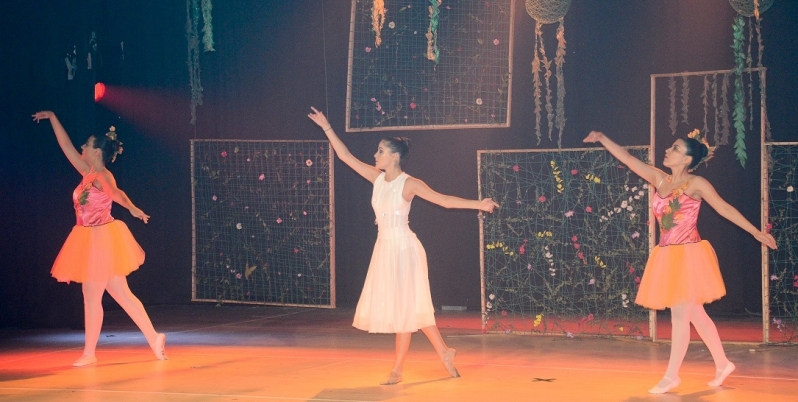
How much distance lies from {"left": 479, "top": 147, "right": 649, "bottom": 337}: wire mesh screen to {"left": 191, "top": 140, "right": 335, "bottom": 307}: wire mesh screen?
2.06 m

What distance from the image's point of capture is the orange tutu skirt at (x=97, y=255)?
6.58 meters

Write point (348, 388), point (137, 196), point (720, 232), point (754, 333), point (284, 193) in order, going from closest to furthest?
point (348, 388) → point (754, 333) → point (720, 232) → point (284, 193) → point (137, 196)

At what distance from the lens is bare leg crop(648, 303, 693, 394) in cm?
545

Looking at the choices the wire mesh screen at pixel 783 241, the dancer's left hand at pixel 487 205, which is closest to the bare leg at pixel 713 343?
the dancer's left hand at pixel 487 205

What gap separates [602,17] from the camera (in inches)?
347

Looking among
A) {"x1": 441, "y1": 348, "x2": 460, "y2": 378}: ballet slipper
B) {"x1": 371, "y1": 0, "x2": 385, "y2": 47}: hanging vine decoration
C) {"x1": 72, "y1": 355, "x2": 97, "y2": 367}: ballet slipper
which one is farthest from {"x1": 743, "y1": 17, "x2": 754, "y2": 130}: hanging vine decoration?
{"x1": 72, "y1": 355, "x2": 97, "y2": 367}: ballet slipper

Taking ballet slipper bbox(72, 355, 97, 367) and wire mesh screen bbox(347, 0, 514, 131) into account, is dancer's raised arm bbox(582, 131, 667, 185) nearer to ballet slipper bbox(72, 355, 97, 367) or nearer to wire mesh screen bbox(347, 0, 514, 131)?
wire mesh screen bbox(347, 0, 514, 131)

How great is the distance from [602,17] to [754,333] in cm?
315

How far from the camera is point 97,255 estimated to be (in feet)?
21.6

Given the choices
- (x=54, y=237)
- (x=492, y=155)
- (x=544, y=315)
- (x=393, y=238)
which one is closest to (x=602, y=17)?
(x=492, y=155)

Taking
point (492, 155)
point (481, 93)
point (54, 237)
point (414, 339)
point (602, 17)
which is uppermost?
point (602, 17)

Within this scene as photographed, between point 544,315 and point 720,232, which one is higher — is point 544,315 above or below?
below

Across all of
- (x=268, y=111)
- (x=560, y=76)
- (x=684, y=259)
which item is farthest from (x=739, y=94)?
(x=268, y=111)

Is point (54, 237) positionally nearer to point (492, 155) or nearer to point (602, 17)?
point (492, 155)
